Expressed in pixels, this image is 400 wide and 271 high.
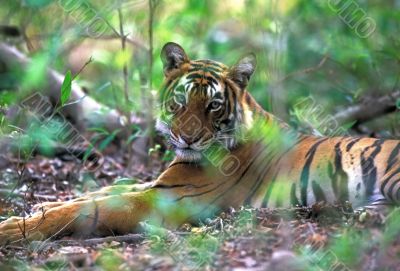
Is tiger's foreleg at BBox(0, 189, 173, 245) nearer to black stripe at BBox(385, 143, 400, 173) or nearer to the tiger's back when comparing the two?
the tiger's back

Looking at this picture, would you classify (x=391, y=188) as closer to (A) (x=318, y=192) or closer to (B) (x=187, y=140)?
(A) (x=318, y=192)

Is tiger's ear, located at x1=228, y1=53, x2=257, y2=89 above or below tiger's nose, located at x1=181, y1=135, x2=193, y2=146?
above

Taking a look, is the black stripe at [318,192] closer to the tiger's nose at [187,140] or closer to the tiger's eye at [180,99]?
the tiger's nose at [187,140]

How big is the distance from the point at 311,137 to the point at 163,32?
400 cm

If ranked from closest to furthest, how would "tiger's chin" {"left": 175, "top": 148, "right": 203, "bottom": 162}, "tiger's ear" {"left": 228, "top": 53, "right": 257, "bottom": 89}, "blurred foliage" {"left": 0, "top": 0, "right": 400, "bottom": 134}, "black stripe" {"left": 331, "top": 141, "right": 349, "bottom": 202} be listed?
"black stripe" {"left": 331, "top": 141, "right": 349, "bottom": 202}, "tiger's chin" {"left": 175, "top": 148, "right": 203, "bottom": 162}, "tiger's ear" {"left": 228, "top": 53, "right": 257, "bottom": 89}, "blurred foliage" {"left": 0, "top": 0, "right": 400, "bottom": 134}

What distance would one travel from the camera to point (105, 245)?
4.60m

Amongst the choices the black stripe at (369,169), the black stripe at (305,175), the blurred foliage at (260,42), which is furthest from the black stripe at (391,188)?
the blurred foliage at (260,42)

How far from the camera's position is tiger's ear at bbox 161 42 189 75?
5840mm

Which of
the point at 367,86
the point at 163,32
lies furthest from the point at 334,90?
the point at 163,32

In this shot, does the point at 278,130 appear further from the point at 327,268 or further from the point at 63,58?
the point at 63,58

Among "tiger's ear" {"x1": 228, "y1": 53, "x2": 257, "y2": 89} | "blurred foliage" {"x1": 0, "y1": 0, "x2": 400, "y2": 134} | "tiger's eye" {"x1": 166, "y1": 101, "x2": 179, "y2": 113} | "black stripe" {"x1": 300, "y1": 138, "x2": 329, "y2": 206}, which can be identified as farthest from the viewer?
"blurred foliage" {"x1": 0, "y1": 0, "x2": 400, "y2": 134}

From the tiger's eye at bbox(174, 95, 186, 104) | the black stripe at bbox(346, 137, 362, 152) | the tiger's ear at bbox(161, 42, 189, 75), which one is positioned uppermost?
the tiger's ear at bbox(161, 42, 189, 75)

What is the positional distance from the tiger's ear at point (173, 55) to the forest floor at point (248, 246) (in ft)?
4.47

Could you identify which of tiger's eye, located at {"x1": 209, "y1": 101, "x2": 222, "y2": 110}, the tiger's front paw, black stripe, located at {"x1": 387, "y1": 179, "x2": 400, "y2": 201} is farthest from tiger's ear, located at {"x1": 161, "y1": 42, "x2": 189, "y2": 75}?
black stripe, located at {"x1": 387, "y1": 179, "x2": 400, "y2": 201}
